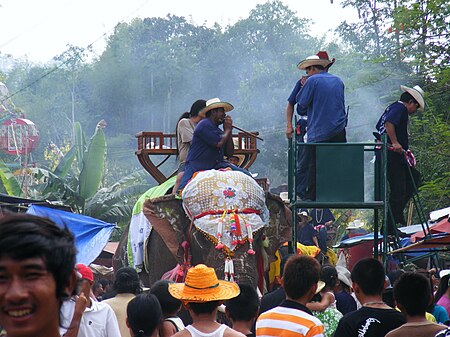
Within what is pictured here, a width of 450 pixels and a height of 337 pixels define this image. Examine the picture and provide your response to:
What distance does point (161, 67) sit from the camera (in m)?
60.8

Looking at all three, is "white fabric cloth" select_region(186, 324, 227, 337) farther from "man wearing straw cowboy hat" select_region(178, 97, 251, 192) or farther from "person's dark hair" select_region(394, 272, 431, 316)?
"man wearing straw cowboy hat" select_region(178, 97, 251, 192)

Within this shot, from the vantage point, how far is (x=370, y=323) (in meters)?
6.13

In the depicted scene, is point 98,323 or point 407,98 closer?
point 98,323

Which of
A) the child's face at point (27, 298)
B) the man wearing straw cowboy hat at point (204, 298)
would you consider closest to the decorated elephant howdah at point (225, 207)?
the man wearing straw cowboy hat at point (204, 298)

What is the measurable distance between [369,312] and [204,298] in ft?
3.13

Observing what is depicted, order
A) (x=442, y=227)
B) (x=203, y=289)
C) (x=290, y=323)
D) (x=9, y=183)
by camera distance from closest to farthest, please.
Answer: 1. (x=290, y=323)
2. (x=203, y=289)
3. (x=442, y=227)
4. (x=9, y=183)

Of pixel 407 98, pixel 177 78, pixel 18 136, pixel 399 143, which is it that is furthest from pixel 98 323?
pixel 177 78

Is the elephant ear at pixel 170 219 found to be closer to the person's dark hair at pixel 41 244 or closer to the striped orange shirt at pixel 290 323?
the striped orange shirt at pixel 290 323

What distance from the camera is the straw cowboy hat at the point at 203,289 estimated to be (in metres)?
6.15

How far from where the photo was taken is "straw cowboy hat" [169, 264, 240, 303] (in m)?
6.15

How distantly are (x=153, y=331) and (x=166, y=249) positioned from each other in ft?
20.4

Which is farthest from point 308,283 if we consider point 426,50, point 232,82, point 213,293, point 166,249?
point 232,82

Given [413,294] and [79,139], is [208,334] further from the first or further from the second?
[79,139]

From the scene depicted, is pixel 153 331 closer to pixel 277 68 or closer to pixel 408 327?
→ pixel 408 327
